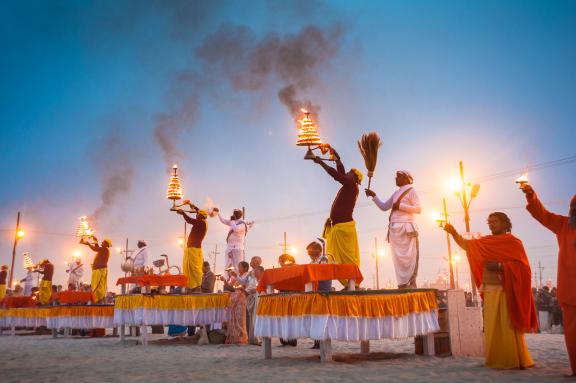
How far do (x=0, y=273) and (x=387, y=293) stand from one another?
68.5 feet

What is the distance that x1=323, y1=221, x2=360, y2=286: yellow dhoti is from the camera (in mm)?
8859

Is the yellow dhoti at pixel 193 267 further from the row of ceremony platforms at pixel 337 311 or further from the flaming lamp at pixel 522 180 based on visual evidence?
the flaming lamp at pixel 522 180

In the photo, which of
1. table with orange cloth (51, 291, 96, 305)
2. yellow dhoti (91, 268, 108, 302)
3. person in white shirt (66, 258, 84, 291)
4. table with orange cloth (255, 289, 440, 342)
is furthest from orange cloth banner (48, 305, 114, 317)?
table with orange cloth (255, 289, 440, 342)

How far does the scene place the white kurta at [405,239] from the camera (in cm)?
858

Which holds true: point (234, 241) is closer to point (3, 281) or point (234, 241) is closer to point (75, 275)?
point (75, 275)

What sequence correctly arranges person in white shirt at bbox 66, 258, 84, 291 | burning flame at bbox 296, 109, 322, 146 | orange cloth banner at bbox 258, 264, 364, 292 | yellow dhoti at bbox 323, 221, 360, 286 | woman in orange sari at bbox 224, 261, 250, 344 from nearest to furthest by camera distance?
orange cloth banner at bbox 258, 264, 364, 292, yellow dhoti at bbox 323, 221, 360, 286, burning flame at bbox 296, 109, 322, 146, woman in orange sari at bbox 224, 261, 250, 344, person in white shirt at bbox 66, 258, 84, 291

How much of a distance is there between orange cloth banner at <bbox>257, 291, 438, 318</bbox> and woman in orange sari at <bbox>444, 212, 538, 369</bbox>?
1.11 meters

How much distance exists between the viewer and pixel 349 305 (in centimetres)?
742

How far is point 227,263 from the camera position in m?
14.1

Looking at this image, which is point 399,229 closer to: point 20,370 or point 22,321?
point 20,370

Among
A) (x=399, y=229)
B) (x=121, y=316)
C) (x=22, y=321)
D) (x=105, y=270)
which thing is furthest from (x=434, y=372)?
(x=22, y=321)

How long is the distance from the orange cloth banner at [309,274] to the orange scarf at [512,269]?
6.03 feet

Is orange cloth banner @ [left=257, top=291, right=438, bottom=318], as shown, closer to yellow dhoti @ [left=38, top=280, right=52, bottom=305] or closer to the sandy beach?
the sandy beach

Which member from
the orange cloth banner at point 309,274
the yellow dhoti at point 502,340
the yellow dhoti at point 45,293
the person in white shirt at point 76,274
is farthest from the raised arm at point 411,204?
the person in white shirt at point 76,274
